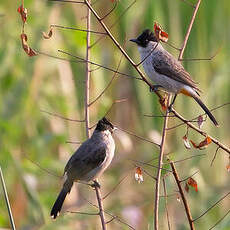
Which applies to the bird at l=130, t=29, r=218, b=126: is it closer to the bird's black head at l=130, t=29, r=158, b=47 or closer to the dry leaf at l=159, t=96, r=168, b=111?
the bird's black head at l=130, t=29, r=158, b=47

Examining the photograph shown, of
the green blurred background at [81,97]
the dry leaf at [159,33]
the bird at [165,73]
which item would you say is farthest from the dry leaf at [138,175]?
the green blurred background at [81,97]

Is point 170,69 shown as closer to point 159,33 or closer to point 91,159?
point 91,159

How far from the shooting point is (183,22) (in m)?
5.97

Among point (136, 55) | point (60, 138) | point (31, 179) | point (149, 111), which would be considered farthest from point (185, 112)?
point (31, 179)

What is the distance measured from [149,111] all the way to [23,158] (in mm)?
1348

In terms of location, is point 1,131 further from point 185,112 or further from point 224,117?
point 224,117

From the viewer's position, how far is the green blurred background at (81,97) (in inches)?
217

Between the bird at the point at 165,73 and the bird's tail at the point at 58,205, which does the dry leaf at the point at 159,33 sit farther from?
the bird's tail at the point at 58,205

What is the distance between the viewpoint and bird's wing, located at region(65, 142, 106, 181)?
4.31m

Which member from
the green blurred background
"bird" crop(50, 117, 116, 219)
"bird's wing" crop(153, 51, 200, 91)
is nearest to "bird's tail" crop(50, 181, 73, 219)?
"bird" crop(50, 117, 116, 219)

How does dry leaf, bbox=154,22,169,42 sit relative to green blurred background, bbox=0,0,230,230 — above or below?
above

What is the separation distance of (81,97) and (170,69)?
73.4 inches

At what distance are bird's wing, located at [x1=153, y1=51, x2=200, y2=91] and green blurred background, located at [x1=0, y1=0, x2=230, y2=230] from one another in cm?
90

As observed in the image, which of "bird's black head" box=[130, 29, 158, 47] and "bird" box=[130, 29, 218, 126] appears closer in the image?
"bird" box=[130, 29, 218, 126]
